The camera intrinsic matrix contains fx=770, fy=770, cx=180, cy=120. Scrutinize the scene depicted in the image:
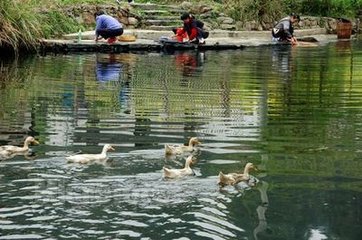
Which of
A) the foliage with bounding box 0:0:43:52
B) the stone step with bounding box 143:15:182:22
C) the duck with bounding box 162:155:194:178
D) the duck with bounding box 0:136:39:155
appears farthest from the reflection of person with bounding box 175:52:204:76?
the duck with bounding box 162:155:194:178

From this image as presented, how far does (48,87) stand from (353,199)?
10.7m

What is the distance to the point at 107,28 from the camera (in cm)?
2730

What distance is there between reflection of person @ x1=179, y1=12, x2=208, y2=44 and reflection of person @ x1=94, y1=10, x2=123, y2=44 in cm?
240

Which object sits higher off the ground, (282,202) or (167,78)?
(167,78)

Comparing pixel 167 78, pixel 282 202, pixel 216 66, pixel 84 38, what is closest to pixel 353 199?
pixel 282 202

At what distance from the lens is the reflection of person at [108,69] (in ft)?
64.3

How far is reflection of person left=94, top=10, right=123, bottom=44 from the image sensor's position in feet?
89.0

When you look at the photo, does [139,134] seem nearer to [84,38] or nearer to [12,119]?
[12,119]

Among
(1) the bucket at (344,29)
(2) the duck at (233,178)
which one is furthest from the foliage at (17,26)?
(2) the duck at (233,178)

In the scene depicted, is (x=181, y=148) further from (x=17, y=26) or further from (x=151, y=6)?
(x=151, y=6)

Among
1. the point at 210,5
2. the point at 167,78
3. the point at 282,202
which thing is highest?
the point at 210,5

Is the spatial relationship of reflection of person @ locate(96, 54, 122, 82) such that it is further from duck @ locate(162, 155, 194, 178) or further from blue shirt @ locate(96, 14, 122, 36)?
duck @ locate(162, 155, 194, 178)

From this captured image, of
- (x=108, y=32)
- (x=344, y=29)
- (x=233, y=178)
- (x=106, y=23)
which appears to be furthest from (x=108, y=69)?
(x=344, y=29)

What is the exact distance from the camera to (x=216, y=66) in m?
22.8
